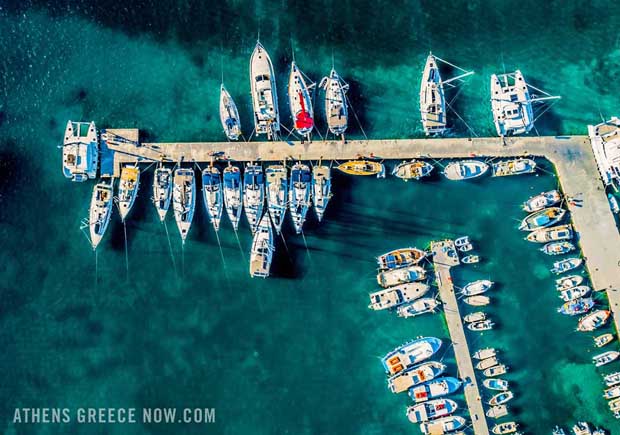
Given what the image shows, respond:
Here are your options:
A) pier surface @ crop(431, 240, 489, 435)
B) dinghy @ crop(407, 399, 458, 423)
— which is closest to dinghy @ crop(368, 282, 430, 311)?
pier surface @ crop(431, 240, 489, 435)

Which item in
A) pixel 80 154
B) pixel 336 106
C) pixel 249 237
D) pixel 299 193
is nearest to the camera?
pixel 80 154

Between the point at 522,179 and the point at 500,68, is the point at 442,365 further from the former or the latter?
the point at 500,68

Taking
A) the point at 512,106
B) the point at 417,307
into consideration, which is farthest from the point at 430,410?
the point at 512,106

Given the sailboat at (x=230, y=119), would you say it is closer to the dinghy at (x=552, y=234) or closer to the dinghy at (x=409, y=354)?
the dinghy at (x=409, y=354)

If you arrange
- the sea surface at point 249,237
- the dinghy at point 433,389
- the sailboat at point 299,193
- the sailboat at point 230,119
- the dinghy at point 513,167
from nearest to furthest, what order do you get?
the sea surface at point 249,237 → the dinghy at point 433,389 → the sailboat at point 299,193 → the sailboat at point 230,119 → the dinghy at point 513,167

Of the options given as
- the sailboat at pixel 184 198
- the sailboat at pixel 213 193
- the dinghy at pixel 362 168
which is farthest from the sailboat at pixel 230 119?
the dinghy at pixel 362 168

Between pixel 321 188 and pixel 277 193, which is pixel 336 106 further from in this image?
pixel 277 193
